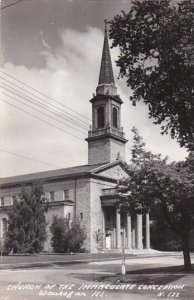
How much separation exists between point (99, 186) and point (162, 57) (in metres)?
45.9

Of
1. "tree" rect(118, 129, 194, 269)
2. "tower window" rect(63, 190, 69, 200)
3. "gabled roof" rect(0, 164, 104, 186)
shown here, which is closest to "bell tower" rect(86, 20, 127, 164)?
"gabled roof" rect(0, 164, 104, 186)

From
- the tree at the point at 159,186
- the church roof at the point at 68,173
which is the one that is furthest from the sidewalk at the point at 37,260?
the church roof at the point at 68,173

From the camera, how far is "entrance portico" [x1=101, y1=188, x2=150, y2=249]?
2320 inches

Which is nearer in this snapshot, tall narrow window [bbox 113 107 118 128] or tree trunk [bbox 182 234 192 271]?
tree trunk [bbox 182 234 192 271]

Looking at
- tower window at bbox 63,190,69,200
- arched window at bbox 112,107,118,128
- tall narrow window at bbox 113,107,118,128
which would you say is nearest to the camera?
tower window at bbox 63,190,69,200

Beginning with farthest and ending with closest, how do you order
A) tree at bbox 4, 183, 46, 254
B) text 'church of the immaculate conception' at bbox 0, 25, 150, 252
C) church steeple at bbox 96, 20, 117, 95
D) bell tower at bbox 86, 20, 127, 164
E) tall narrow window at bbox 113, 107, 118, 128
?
tall narrow window at bbox 113, 107, 118, 128 → bell tower at bbox 86, 20, 127, 164 → text 'church of the immaculate conception' at bbox 0, 25, 150, 252 → church steeple at bbox 96, 20, 117, 95 → tree at bbox 4, 183, 46, 254

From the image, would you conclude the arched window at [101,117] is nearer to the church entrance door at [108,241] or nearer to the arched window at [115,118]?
the arched window at [115,118]

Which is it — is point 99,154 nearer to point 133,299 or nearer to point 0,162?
point 0,162

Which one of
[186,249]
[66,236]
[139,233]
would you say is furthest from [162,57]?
[139,233]

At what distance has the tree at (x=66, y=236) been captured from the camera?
51312mm

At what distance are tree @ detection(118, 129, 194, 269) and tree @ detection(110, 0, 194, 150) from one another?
4474 millimetres

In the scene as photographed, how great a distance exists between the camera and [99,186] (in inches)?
2370

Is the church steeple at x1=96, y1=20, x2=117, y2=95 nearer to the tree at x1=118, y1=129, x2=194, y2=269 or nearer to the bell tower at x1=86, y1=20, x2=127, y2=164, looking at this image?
the bell tower at x1=86, y1=20, x2=127, y2=164

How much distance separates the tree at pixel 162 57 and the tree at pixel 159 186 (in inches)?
176
